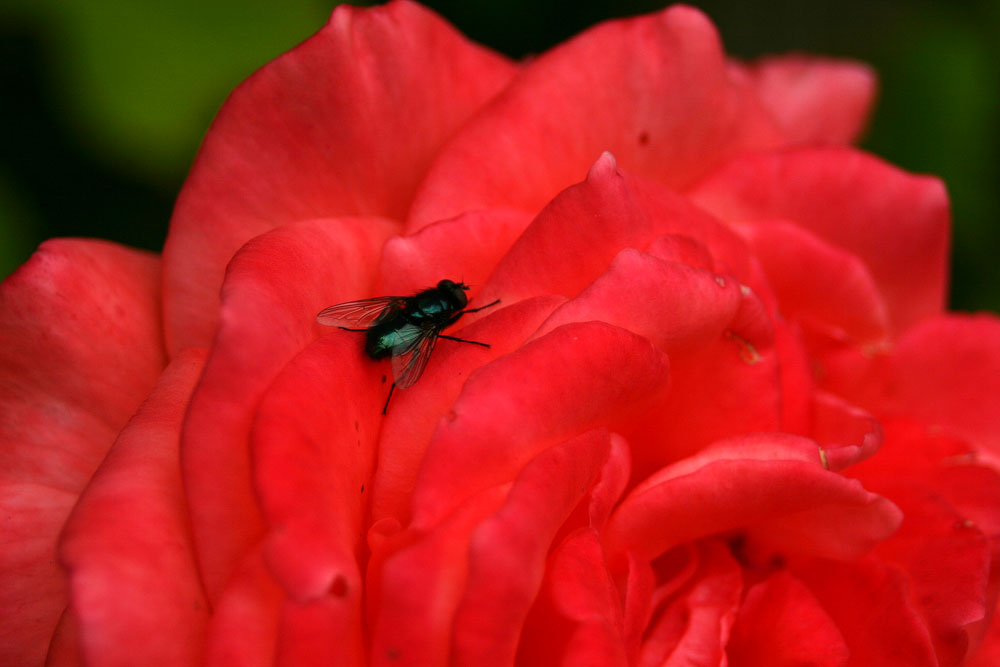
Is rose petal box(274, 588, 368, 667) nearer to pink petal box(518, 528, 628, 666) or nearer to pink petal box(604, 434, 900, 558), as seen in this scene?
pink petal box(518, 528, 628, 666)

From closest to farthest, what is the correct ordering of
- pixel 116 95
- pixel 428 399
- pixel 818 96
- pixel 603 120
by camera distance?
pixel 428 399 → pixel 603 120 → pixel 116 95 → pixel 818 96

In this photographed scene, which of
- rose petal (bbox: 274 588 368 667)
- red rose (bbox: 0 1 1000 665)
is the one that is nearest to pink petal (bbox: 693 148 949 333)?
red rose (bbox: 0 1 1000 665)

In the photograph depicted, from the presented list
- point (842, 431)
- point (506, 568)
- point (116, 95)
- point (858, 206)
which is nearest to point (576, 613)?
point (506, 568)

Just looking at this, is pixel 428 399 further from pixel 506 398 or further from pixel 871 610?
pixel 871 610

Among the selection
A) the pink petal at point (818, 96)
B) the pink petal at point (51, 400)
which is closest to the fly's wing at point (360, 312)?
the pink petal at point (51, 400)

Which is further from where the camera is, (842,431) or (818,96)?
(818,96)
